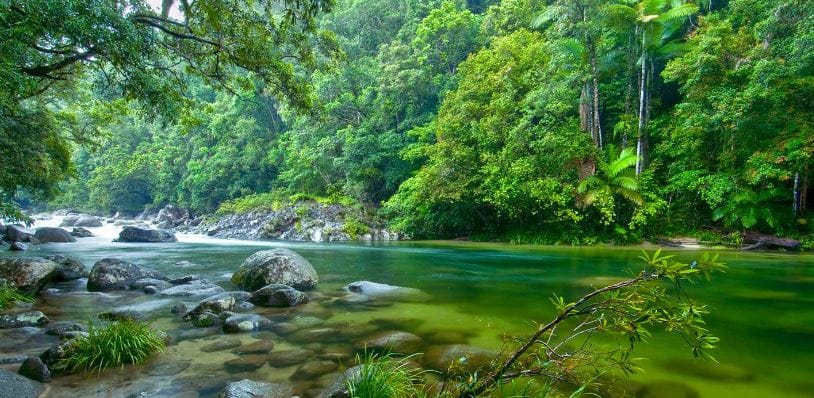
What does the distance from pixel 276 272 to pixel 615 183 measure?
50.8ft

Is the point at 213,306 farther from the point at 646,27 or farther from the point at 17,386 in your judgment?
the point at 646,27

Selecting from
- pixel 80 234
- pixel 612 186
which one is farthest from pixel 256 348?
pixel 80 234

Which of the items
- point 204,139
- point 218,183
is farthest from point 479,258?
point 204,139

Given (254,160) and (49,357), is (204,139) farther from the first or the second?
(49,357)

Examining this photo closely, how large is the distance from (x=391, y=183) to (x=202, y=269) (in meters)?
19.2

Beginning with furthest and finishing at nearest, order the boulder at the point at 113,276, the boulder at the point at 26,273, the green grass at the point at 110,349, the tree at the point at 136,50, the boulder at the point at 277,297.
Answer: the boulder at the point at 113,276 < the boulder at the point at 26,273 < the boulder at the point at 277,297 < the tree at the point at 136,50 < the green grass at the point at 110,349

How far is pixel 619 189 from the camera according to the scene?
58.5ft

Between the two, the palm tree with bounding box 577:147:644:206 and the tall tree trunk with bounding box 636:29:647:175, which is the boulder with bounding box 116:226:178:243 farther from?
the tall tree trunk with bounding box 636:29:647:175

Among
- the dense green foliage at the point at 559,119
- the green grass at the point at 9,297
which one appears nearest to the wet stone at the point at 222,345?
the green grass at the point at 9,297

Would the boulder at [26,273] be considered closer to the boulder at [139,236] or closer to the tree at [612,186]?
the boulder at [139,236]

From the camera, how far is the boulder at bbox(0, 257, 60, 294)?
729cm

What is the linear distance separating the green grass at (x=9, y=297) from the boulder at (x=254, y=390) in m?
5.55

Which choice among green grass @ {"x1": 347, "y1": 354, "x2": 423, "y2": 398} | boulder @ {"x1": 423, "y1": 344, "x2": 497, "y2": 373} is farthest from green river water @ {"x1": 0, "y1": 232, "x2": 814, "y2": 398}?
green grass @ {"x1": 347, "y1": 354, "x2": 423, "y2": 398}

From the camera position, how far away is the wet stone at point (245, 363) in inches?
161
